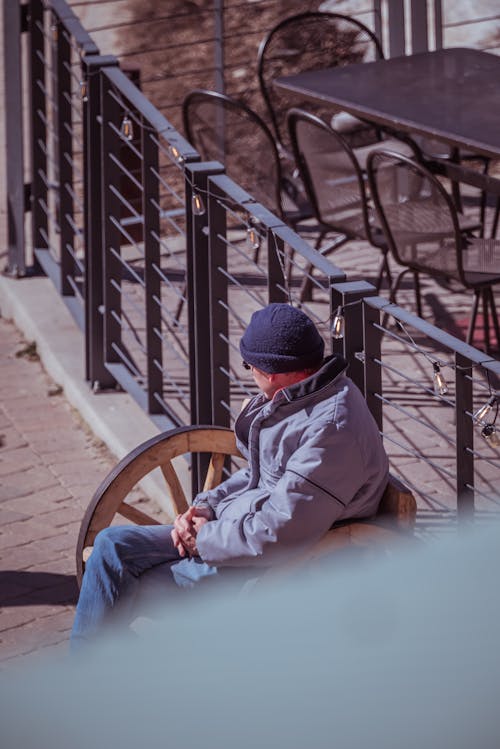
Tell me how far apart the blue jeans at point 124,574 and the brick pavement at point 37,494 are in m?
0.67

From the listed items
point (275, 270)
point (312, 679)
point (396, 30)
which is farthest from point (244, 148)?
point (312, 679)

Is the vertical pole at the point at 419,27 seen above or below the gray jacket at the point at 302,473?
above

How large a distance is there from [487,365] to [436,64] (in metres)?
4.22

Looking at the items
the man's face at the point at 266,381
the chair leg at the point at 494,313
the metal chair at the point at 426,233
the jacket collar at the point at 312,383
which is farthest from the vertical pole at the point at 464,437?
the chair leg at the point at 494,313

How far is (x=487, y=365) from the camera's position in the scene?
10.8ft

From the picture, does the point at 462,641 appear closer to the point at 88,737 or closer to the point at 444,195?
the point at 88,737

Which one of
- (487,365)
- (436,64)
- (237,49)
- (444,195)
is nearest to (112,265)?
(444,195)

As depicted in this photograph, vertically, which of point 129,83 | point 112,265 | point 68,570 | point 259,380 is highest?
point 129,83

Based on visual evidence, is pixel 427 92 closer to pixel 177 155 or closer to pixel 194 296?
pixel 177 155

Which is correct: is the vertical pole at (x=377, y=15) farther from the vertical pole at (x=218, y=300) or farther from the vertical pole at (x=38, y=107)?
the vertical pole at (x=218, y=300)

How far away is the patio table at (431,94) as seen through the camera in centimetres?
573

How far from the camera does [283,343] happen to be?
3441 mm

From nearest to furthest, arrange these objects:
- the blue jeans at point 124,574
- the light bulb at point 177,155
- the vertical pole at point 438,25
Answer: the blue jeans at point 124,574
the light bulb at point 177,155
the vertical pole at point 438,25

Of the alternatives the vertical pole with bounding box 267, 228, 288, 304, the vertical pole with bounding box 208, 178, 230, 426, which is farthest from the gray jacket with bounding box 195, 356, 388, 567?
the vertical pole with bounding box 208, 178, 230, 426
